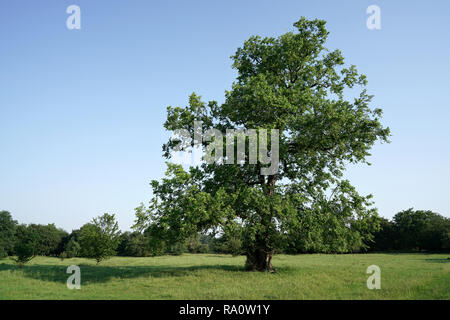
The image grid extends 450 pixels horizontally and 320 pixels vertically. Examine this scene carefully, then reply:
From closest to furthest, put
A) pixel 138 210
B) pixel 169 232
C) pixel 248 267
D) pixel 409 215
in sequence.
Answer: pixel 169 232 → pixel 138 210 → pixel 248 267 → pixel 409 215

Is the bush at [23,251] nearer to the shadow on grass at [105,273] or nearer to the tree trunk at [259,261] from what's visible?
the shadow on grass at [105,273]

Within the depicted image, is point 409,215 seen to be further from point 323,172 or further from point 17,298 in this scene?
point 17,298

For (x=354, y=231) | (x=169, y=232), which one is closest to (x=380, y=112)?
(x=354, y=231)

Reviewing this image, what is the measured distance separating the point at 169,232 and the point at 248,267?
8.68 meters

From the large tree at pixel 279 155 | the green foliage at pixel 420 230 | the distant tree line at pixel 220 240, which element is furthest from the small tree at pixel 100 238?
the green foliage at pixel 420 230

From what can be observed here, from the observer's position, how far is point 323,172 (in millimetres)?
24734

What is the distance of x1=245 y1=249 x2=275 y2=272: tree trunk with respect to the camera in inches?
955

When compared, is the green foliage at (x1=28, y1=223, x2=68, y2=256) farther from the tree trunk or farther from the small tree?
the tree trunk

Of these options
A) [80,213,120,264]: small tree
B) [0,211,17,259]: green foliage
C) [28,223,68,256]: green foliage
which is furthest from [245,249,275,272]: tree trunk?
[28,223,68,256]: green foliage

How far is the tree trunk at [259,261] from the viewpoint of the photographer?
24.2m

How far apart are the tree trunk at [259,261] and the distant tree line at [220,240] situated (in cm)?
150

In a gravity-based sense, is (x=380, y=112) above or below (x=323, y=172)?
above

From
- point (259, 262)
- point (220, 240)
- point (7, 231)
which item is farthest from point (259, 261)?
point (7, 231)

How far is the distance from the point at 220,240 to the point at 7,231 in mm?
98483
